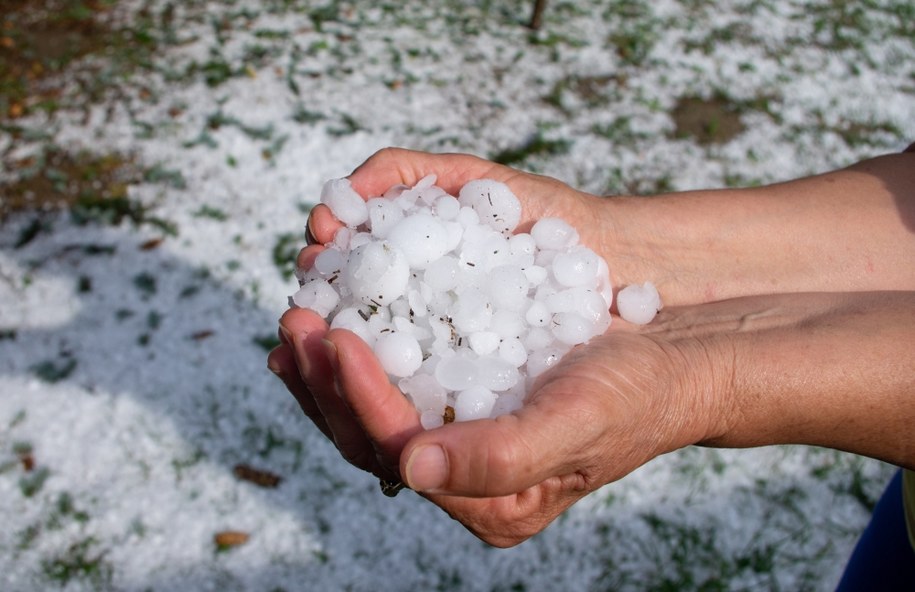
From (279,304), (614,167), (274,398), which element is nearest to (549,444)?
(274,398)

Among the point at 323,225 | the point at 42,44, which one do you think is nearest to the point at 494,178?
the point at 323,225

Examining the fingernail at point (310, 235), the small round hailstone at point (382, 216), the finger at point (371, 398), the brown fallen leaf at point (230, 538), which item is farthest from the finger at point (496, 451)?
the brown fallen leaf at point (230, 538)

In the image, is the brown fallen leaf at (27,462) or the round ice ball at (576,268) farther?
the brown fallen leaf at (27,462)

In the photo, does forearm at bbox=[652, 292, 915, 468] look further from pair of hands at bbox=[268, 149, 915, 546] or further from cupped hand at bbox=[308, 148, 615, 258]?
cupped hand at bbox=[308, 148, 615, 258]

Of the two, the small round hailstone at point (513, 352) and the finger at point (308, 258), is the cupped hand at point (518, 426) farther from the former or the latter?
the finger at point (308, 258)

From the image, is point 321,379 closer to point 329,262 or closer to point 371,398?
point 371,398

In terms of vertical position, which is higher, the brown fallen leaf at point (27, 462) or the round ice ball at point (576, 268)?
the round ice ball at point (576, 268)
